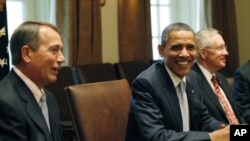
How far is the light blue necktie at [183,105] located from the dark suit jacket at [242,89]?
867 millimetres

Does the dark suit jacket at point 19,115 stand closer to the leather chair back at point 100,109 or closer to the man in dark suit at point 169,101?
the leather chair back at point 100,109

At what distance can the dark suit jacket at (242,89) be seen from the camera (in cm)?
295

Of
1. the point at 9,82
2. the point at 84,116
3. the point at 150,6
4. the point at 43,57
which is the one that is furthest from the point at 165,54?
the point at 150,6

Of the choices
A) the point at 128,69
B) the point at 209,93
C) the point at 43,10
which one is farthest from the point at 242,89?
the point at 43,10

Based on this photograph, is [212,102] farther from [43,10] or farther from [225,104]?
[43,10]

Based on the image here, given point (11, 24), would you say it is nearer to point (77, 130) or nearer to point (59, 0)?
point (59, 0)

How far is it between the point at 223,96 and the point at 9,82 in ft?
4.84

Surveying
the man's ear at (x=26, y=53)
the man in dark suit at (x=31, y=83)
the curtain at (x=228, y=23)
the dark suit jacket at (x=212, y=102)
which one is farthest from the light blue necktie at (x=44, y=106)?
the curtain at (x=228, y=23)

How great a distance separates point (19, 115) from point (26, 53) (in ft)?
0.94

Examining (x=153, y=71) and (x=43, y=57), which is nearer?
(x=43, y=57)

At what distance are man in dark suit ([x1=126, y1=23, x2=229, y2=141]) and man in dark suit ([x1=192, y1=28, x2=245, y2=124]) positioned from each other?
0.35 meters

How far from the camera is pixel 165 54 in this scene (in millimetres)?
2191

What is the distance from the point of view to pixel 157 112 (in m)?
2.02

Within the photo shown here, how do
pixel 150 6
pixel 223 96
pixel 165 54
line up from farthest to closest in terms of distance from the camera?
pixel 150 6, pixel 223 96, pixel 165 54
